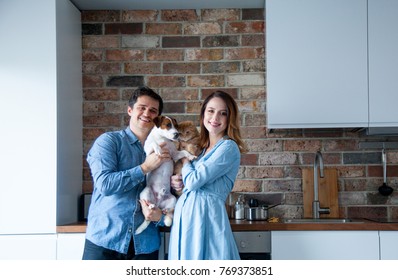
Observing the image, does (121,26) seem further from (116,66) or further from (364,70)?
(364,70)

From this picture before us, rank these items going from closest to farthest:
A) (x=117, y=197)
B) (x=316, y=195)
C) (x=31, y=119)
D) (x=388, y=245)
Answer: (x=117, y=197) → (x=388, y=245) → (x=31, y=119) → (x=316, y=195)

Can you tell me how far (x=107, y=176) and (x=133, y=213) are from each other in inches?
8.7

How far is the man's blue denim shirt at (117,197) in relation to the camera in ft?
8.96

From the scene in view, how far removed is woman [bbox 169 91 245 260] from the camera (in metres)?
2.70

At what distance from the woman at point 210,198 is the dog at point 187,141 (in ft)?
0.29

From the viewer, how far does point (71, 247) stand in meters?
3.25

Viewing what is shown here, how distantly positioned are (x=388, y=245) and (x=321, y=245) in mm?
352

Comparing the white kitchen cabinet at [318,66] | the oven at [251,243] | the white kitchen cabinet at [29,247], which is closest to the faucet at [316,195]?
the white kitchen cabinet at [318,66]

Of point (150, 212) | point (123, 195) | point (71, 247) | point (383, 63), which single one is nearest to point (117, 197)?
point (123, 195)

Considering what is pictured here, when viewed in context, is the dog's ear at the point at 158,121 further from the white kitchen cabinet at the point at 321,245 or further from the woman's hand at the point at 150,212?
the white kitchen cabinet at the point at 321,245

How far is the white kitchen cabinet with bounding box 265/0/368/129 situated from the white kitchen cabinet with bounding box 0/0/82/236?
123cm

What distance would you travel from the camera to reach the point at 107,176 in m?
2.71

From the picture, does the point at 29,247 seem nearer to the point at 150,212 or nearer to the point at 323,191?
the point at 150,212

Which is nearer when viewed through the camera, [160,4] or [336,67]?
[336,67]
